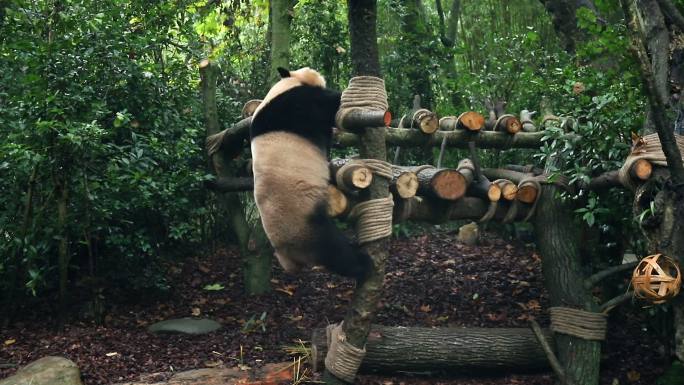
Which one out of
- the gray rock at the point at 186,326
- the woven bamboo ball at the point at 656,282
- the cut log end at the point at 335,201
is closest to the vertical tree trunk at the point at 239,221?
the gray rock at the point at 186,326

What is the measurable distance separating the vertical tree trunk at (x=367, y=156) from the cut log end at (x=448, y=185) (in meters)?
0.48

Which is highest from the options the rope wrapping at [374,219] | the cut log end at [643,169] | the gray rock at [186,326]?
the cut log end at [643,169]

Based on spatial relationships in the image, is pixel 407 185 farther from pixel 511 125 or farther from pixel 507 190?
pixel 511 125

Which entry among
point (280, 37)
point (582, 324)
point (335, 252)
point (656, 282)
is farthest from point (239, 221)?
point (656, 282)

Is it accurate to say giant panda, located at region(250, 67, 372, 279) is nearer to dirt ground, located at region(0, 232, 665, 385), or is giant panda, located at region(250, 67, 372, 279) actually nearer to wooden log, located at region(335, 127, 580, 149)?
wooden log, located at region(335, 127, 580, 149)

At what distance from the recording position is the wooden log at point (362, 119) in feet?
13.7

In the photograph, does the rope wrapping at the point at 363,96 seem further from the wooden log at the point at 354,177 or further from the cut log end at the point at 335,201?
the cut log end at the point at 335,201

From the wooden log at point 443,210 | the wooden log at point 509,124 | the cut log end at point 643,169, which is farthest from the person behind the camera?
the wooden log at point 509,124

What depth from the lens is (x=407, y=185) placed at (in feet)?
15.3

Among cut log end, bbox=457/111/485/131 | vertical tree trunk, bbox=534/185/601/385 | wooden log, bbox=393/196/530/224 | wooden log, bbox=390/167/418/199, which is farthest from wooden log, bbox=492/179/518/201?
wooden log, bbox=390/167/418/199

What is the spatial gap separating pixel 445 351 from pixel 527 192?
125cm

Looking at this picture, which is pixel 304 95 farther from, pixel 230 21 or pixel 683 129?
pixel 230 21

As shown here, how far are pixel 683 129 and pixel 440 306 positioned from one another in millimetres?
2624

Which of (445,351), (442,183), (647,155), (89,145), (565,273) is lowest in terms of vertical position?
(445,351)
